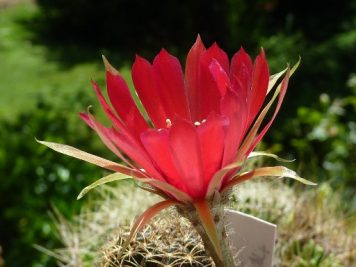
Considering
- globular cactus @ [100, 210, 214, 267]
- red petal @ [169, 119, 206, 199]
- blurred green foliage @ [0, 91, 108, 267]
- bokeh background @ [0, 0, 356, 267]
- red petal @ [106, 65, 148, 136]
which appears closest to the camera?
red petal @ [169, 119, 206, 199]

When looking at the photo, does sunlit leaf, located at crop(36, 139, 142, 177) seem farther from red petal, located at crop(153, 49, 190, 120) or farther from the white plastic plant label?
the white plastic plant label

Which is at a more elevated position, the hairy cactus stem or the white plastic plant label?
the hairy cactus stem

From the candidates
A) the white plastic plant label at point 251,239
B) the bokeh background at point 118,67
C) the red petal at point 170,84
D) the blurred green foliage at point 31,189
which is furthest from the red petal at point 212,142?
the blurred green foliage at point 31,189

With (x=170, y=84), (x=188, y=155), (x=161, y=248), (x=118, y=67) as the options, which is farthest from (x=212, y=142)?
(x=118, y=67)

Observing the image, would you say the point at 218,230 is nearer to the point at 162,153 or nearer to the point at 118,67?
the point at 162,153

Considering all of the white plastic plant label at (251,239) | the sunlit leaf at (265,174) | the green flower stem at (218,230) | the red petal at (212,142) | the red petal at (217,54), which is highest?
the red petal at (217,54)

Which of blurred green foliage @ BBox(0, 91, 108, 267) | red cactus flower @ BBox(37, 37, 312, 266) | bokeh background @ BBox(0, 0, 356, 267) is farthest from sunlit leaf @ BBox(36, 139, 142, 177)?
blurred green foliage @ BBox(0, 91, 108, 267)

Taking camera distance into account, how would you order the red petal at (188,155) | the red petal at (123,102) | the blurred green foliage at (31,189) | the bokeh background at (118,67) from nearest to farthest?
the red petal at (188,155) → the red petal at (123,102) → the blurred green foliage at (31,189) → the bokeh background at (118,67)

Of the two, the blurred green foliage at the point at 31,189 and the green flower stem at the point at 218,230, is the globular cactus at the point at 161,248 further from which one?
the blurred green foliage at the point at 31,189
